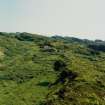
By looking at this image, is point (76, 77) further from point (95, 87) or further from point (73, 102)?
point (73, 102)

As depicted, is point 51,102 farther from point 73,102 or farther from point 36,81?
point 36,81

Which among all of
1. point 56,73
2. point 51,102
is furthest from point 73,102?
point 56,73

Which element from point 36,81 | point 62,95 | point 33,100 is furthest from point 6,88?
point 62,95

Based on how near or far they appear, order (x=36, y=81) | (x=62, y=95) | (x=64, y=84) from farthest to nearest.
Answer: (x=36, y=81) < (x=64, y=84) < (x=62, y=95)

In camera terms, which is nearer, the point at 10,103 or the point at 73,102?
the point at 73,102

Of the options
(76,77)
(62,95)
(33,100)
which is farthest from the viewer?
(76,77)

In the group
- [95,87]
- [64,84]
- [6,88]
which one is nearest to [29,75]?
[6,88]

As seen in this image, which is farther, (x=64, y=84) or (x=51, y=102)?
(x=64, y=84)

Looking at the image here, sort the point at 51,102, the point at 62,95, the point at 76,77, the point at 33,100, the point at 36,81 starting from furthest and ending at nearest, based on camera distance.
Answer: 1. the point at 36,81
2. the point at 76,77
3. the point at 33,100
4. the point at 62,95
5. the point at 51,102

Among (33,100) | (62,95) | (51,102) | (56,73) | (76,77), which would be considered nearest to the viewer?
(51,102)
